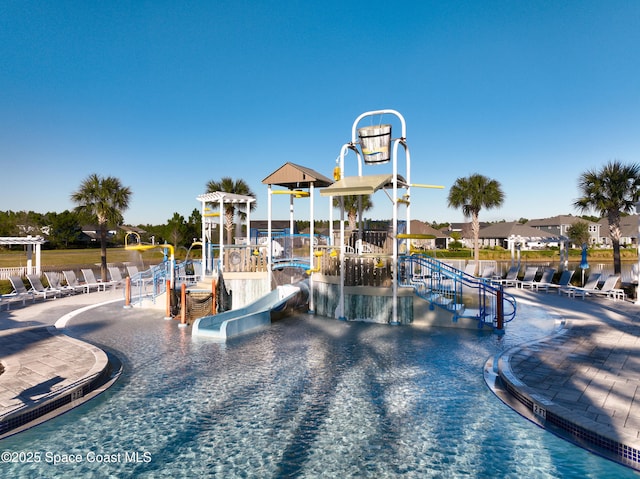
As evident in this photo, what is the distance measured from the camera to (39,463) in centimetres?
426

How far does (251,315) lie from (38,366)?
5171mm

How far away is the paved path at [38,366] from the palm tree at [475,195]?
27556mm

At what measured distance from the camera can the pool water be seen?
4.16 m

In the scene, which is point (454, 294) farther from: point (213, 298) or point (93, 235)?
point (93, 235)

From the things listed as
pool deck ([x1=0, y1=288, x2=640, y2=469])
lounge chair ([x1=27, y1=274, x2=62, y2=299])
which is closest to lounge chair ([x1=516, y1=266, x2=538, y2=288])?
pool deck ([x1=0, y1=288, x2=640, y2=469])

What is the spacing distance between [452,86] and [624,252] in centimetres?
4065

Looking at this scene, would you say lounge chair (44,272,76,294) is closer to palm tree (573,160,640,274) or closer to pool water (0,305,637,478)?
pool water (0,305,637,478)

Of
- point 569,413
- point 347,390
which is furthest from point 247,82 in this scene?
point 569,413

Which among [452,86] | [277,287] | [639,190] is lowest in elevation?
[277,287]

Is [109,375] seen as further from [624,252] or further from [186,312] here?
[624,252]

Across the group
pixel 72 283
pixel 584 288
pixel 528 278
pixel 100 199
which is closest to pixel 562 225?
pixel 528 278

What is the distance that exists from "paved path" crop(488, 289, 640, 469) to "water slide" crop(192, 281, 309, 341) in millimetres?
6392

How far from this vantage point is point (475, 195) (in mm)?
30156

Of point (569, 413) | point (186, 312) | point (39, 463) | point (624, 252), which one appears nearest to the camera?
point (39, 463)
